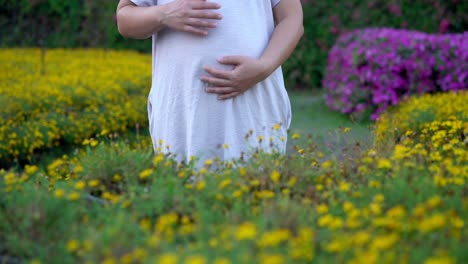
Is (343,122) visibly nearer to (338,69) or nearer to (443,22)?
(338,69)

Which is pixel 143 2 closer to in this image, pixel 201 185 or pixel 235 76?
pixel 235 76

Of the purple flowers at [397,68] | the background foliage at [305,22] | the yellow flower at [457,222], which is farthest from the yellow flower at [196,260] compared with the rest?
the background foliage at [305,22]

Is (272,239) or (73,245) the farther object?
(73,245)

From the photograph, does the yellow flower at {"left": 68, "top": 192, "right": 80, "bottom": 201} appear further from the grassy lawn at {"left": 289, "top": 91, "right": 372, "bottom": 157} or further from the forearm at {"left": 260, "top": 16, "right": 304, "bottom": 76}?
the grassy lawn at {"left": 289, "top": 91, "right": 372, "bottom": 157}

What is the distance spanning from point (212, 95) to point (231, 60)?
0.15 m

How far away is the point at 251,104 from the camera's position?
8.21ft

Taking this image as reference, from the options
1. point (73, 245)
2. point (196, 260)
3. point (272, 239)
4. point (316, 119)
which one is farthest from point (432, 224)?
point (316, 119)

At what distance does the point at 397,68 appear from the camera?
7.36 meters

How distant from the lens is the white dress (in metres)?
2.42

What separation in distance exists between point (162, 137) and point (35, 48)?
9.39 m

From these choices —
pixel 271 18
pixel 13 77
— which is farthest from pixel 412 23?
pixel 271 18

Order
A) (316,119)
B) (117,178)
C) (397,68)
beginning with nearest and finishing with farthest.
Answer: (117,178)
(397,68)
(316,119)

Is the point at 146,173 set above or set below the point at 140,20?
below

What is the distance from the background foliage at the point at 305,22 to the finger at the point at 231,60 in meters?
7.83
